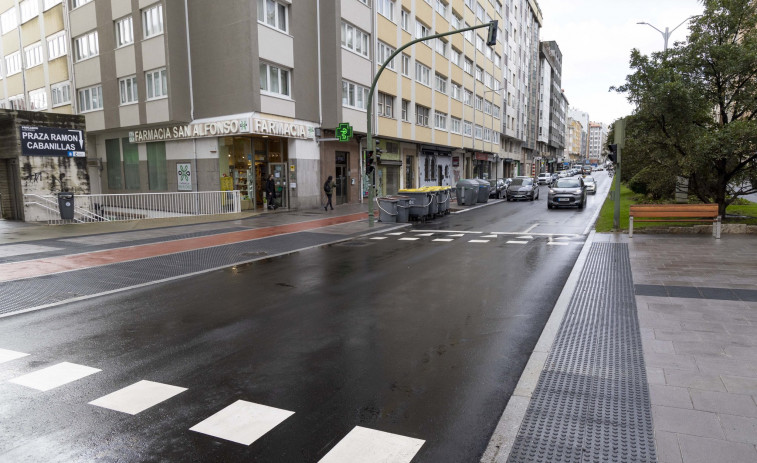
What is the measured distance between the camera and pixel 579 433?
3432 mm

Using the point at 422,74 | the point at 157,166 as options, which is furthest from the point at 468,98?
the point at 157,166

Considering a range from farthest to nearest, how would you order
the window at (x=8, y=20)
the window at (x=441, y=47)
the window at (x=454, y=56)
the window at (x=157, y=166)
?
the window at (x=454, y=56), the window at (x=441, y=47), the window at (x=8, y=20), the window at (x=157, y=166)

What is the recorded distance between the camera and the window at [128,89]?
1001 inches

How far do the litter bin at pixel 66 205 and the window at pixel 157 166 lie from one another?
23.2 feet

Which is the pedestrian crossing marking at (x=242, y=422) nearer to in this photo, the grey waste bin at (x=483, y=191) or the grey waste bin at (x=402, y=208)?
the grey waste bin at (x=402, y=208)

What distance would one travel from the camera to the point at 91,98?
94.4 ft

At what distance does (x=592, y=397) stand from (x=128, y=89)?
92.6ft

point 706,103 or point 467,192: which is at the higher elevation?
point 706,103

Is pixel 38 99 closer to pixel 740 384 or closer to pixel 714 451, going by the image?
pixel 740 384

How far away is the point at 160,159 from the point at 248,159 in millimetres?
5391

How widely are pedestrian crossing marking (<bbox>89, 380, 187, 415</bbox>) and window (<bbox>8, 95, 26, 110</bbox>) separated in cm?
3938

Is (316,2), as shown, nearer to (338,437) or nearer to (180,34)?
(180,34)

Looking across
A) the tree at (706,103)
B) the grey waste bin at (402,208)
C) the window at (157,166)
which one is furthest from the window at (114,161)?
the tree at (706,103)

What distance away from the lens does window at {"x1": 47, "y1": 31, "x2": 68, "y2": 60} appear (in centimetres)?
2986
